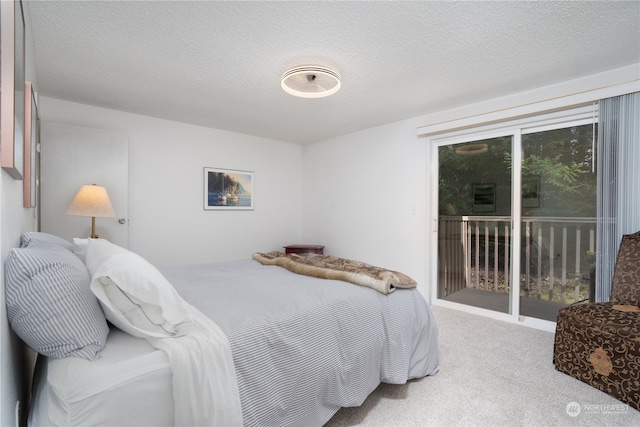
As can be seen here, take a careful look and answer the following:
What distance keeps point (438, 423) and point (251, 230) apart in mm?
3762

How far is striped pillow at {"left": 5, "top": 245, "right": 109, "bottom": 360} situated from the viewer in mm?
955

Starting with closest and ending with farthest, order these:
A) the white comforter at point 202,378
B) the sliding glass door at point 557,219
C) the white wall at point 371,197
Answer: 1. the white comforter at point 202,378
2. the sliding glass door at point 557,219
3. the white wall at point 371,197

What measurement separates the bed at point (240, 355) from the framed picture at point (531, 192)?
6.14 ft

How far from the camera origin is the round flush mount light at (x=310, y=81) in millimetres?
2410

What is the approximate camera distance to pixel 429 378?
6.79 feet

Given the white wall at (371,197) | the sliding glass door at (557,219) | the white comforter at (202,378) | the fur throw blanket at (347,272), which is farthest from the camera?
the white wall at (371,197)

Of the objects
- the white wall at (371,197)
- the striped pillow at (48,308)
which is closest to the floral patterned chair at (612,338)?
the white wall at (371,197)

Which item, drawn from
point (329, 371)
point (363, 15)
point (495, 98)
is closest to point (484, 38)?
point (363, 15)

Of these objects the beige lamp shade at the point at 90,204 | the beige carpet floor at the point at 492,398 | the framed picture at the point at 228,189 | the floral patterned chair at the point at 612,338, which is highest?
the framed picture at the point at 228,189

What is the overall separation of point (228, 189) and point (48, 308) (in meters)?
3.71

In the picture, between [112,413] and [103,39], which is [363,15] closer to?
[103,39]

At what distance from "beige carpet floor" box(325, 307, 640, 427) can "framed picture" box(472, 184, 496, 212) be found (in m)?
1.48

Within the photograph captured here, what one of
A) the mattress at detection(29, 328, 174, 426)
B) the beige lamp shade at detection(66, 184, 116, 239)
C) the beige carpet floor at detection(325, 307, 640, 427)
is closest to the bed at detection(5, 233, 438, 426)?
the mattress at detection(29, 328, 174, 426)

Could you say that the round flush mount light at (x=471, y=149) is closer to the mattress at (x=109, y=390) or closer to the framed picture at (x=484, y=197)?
the framed picture at (x=484, y=197)
